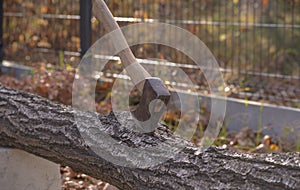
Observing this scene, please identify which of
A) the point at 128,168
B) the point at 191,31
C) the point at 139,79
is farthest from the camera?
the point at 191,31

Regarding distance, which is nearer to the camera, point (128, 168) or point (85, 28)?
point (128, 168)

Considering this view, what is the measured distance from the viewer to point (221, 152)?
105 inches

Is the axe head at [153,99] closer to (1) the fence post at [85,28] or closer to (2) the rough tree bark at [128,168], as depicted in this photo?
(2) the rough tree bark at [128,168]

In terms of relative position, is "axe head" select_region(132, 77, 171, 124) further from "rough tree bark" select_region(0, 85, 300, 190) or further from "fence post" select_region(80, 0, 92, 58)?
"fence post" select_region(80, 0, 92, 58)

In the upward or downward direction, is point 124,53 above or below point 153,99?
above

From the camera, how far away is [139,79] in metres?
3.11

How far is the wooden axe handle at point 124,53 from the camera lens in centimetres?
312

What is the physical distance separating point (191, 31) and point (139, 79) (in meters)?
3.85

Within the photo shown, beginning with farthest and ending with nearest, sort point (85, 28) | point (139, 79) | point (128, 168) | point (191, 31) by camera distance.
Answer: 1. point (191, 31)
2. point (85, 28)
3. point (139, 79)
4. point (128, 168)

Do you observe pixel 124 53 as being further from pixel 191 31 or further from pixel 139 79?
pixel 191 31

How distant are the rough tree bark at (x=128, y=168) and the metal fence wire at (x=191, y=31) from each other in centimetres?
271

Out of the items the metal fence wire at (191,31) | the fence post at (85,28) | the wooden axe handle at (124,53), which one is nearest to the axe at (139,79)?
the wooden axe handle at (124,53)

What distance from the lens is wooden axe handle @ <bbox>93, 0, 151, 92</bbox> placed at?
10.2 feet

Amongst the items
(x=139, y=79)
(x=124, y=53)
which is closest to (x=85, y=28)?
(x=124, y=53)
